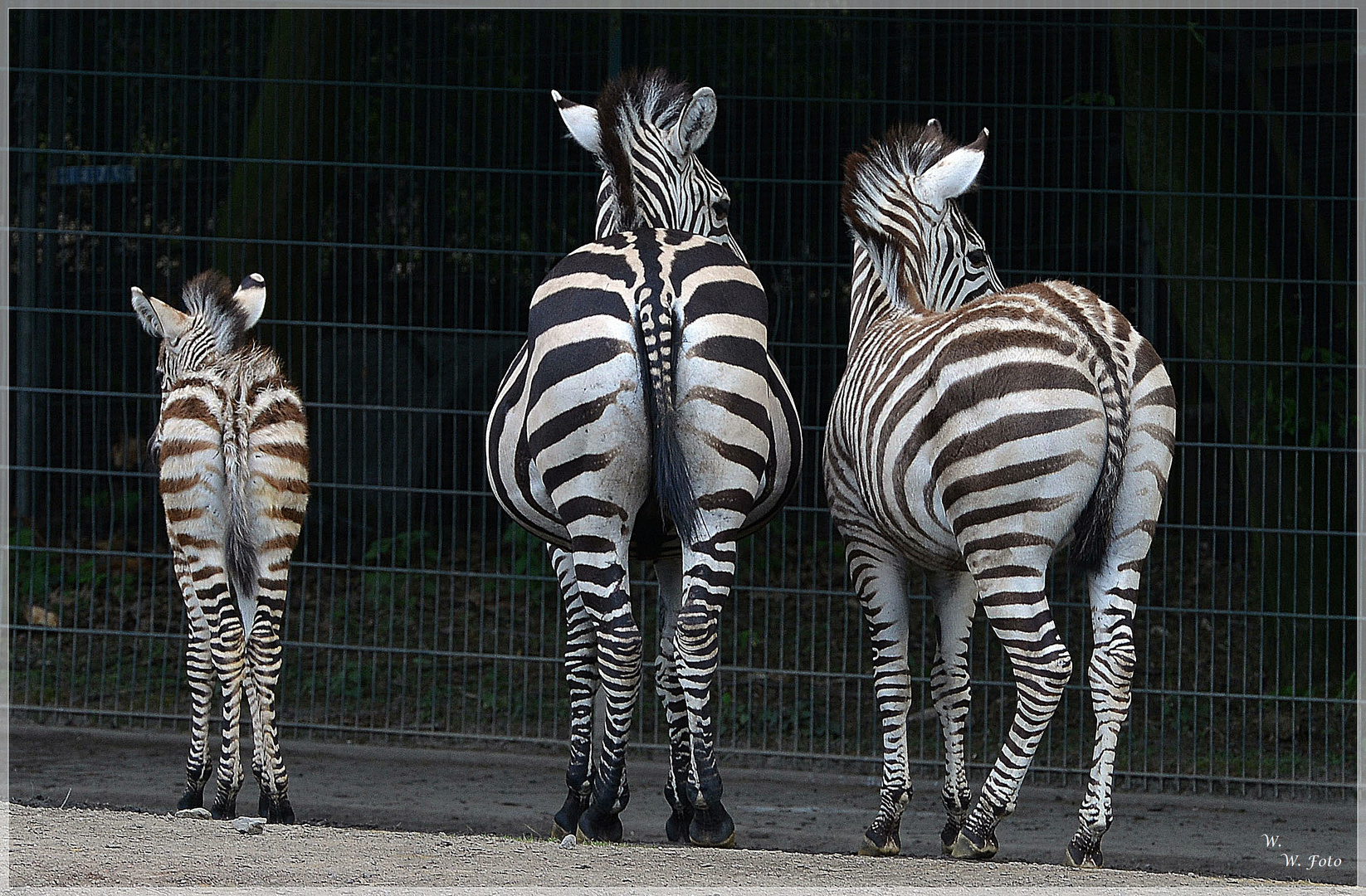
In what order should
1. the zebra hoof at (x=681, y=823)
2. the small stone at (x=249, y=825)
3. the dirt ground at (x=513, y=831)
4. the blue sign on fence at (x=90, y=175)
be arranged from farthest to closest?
the blue sign on fence at (x=90, y=175), the zebra hoof at (x=681, y=823), the small stone at (x=249, y=825), the dirt ground at (x=513, y=831)

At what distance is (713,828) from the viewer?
4844 millimetres

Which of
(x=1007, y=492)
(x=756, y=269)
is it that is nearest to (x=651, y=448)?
(x=1007, y=492)

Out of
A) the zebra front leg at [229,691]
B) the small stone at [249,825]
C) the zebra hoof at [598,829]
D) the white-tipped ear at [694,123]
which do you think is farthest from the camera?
the white-tipped ear at [694,123]

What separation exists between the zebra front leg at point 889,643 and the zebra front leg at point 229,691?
235cm

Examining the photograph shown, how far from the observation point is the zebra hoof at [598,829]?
4.93 metres

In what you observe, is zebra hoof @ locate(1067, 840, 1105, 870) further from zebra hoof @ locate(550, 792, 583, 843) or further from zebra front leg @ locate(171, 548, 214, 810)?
zebra front leg @ locate(171, 548, 214, 810)

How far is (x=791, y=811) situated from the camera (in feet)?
21.2

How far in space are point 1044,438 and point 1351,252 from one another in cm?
552

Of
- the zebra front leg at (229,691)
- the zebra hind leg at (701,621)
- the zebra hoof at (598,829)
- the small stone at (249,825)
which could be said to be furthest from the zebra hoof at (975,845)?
the zebra front leg at (229,691)

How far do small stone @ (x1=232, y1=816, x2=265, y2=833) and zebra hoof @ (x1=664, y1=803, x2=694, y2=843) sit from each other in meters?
1.43

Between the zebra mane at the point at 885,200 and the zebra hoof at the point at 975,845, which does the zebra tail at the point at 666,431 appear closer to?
the zebra mane at the point at 885,200

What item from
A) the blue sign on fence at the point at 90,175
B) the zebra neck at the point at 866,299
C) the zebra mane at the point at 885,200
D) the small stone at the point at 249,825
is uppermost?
the blue sign on fence at the point at 90,175

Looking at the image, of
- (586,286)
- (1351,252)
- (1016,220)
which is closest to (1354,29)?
(1351,252)

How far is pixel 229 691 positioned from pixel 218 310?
149cm
